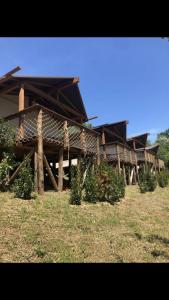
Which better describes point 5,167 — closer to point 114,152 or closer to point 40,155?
point 40,155

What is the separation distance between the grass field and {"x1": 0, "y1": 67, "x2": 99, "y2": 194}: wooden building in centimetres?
251

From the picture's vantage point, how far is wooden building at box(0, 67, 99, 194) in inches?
545

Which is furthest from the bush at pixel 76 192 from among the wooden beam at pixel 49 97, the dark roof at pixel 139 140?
the dark roof at pixel 139 140

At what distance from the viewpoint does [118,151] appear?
2598 centimetres

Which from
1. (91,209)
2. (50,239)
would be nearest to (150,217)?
(91,209)

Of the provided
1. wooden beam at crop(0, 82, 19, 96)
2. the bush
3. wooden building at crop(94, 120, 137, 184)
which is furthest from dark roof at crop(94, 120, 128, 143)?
the bush

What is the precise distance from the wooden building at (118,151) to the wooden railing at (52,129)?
19.6ft

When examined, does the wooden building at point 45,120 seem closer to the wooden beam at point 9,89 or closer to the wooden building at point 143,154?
the wooden beam at point 9,89

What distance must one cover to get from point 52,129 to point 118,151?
963 centimetres

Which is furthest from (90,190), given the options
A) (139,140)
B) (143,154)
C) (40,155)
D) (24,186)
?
(139,140)

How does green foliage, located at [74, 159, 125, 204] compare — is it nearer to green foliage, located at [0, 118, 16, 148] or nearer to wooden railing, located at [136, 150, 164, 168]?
green foliage, located at [0, 118, 16, 148]

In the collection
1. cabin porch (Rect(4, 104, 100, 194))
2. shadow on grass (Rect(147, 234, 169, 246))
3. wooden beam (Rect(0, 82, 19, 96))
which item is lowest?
shadow on grass (Rect(147, 234, 169, 246))

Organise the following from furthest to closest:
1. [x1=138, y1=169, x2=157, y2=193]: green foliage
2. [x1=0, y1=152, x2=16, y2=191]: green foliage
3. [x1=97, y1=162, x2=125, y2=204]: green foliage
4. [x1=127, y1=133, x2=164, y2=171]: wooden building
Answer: [x1=127, y1=133, x2=164, y2=171]: wooden building
[x1=138, y1=169, x2=157, y2=193]: green foliage
[x1=97, y1=162, x2=125, y2=204]: green foliage
[x1=0, y1=152, x2=16, y2=191]: green foliage
